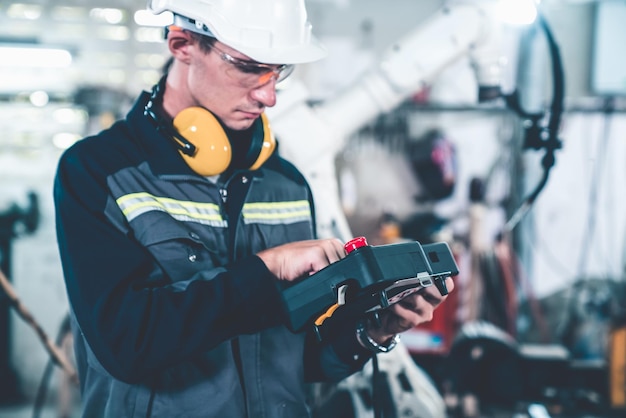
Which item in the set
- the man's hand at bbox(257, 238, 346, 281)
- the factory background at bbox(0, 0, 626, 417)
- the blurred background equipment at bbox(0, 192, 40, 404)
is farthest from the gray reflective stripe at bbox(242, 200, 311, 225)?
the blurred background equipment at bbox(0, 192, 40, 404)

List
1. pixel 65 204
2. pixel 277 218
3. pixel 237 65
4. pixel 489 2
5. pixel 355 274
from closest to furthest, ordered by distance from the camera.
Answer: pixel 355 274, pixel 65 204, pixel 237 65, pixel 277 218, pixel 489 2

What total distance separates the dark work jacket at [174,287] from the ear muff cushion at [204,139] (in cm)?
3

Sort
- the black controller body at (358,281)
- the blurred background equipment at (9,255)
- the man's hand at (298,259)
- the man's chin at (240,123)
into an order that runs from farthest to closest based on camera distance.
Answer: the blurred background equipment at (9,255) → the man's chin at (240,123) → the man's hand at (298,259) → the black controller body at (358,281)

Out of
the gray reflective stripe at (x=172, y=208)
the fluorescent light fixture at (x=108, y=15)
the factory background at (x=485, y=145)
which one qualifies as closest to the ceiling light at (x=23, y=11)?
the factory background at (x=485, y=145)

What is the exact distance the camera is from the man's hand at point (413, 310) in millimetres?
1230

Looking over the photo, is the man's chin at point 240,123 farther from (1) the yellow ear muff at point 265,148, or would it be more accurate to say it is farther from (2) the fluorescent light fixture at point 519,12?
(2) the fluorescent light fixture at point 519,12

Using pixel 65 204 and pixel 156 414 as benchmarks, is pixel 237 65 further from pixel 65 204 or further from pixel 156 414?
pixel 156 414

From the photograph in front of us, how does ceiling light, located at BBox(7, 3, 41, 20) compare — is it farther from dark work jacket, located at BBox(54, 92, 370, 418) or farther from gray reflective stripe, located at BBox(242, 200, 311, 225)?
gray reflective stripe, located at BBox(242, 200, 311, 225)

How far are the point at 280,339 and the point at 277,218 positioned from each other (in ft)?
1.00

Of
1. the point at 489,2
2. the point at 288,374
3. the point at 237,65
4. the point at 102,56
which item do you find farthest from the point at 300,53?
the point at 102,56

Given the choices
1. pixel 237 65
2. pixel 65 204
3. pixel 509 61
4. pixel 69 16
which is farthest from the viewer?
pixel 509 61

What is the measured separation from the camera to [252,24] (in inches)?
49.8

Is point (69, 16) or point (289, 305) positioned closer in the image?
point (289, 305)

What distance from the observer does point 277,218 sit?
4.65ft
